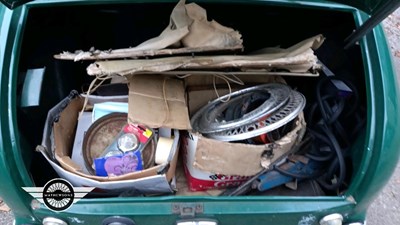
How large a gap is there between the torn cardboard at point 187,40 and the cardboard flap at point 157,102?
148mm

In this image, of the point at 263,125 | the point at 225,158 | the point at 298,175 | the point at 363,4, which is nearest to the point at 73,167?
the point at 225,158

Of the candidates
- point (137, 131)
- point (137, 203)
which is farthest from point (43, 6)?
point (137, 203)

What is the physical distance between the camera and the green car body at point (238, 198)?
1306mm

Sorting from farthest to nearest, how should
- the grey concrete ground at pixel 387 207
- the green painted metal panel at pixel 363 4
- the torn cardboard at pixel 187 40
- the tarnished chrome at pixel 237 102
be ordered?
the grey concrete ground at pixel 387 207
the tarnished chrome at pixel 237 102
the torn cardboard at pixel 187 40
the green painted metal panel at pixel 363 4

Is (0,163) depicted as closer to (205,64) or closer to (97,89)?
(97,89)

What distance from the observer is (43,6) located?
1547 mm

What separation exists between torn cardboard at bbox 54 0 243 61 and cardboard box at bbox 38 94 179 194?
28cm

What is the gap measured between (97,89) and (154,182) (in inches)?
21.4

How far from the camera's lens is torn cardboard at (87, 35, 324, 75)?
138 centimetres

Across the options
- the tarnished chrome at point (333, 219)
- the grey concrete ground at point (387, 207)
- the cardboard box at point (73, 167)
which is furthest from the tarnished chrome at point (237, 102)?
the grey concrete ground at point (387, 207)

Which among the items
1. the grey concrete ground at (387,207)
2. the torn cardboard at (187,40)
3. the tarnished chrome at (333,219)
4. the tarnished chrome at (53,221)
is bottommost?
the grey concrete ground at (387,207)

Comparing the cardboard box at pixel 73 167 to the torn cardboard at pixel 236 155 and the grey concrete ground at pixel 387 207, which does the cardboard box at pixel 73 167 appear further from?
the grey concrete ground at pixel 387 207

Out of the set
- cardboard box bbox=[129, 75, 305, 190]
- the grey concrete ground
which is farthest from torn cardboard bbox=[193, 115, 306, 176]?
the grey concrete ground

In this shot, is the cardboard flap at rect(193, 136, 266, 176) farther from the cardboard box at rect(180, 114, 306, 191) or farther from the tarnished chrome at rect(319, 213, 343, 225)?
the tarnished chrome at rect(319, 213, 343, 225)
